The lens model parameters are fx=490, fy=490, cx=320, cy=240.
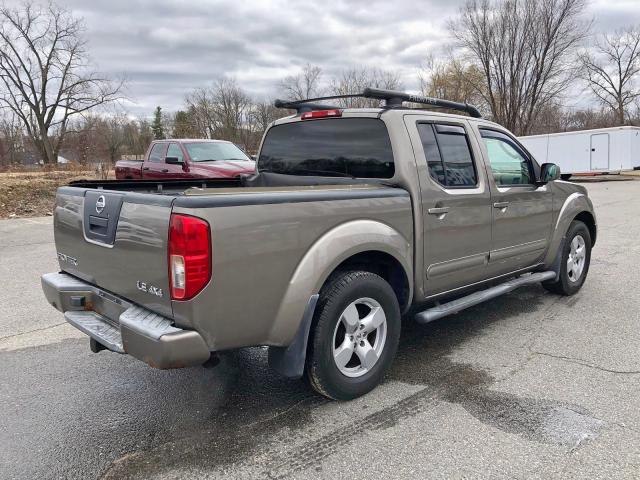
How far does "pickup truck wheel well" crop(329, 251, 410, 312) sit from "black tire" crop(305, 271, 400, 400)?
11cm

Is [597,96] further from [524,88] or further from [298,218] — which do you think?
[298,218]

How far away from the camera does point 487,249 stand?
412cm

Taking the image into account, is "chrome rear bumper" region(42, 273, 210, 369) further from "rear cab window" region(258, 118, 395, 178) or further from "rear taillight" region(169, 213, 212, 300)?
"rear cab window" region(258, 118, 395, 178)

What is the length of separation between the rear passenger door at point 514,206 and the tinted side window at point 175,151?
842cm

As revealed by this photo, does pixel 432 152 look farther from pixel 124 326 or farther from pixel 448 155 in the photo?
pixel 124 326

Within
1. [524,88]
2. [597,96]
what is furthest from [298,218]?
[597,96]

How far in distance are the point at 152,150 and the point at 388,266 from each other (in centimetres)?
1065

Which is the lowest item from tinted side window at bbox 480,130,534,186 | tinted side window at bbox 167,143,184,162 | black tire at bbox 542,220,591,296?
black tire at bbox 542,220,591,296

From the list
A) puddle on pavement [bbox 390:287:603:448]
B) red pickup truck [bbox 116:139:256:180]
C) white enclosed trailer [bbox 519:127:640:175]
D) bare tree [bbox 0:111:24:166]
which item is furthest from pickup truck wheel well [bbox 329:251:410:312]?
bare tree [bbox 0:111:24:166]

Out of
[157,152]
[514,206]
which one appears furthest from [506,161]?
[157,152]

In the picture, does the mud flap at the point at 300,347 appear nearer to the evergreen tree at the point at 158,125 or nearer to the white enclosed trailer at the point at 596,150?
the white enclosed trailer at the point at 596,150

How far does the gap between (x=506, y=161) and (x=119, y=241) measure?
339 centimetres

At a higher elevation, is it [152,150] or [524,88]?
[524,88]

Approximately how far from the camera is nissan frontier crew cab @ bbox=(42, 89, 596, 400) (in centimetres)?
249
